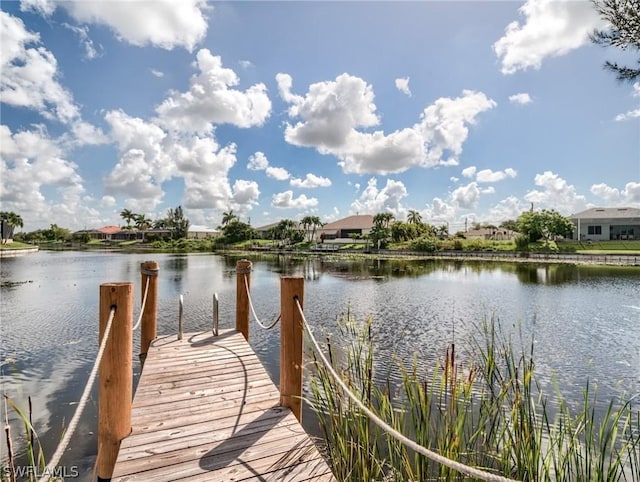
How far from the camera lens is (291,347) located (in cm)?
354

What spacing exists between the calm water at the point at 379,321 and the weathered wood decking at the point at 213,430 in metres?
1.74

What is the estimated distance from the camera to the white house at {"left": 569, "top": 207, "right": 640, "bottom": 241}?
46.9 meters

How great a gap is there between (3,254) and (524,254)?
6731 cm

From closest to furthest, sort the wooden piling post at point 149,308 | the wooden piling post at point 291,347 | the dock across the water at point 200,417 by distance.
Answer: the dock across the water at point 200,417 < the wooden piling post at point 291,347 < the wooden piling post at point 149,308

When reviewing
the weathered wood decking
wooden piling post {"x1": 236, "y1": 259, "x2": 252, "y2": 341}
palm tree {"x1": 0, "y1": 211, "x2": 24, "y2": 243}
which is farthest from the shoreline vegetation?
the weathered wood decking

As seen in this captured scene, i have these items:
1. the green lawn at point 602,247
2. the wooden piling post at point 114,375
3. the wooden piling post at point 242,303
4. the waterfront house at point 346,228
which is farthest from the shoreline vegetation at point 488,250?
the wooden piling post at point 114,375

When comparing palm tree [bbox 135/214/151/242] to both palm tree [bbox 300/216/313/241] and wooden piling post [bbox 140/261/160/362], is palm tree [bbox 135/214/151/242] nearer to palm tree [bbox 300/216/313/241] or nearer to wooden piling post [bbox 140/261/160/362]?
palm tree [bbox 300/216/313/241]

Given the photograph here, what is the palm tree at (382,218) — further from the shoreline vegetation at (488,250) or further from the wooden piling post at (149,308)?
the wooden piling post at (149,308)

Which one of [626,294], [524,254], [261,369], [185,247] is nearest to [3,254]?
[185,247]

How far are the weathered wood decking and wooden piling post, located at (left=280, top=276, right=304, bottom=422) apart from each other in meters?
0.15

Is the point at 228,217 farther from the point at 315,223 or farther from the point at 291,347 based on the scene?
the point at 291,347

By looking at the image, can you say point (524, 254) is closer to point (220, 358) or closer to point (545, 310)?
point (545, 310)

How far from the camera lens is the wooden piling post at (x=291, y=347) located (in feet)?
11.6

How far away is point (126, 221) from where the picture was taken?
87.6 metres
